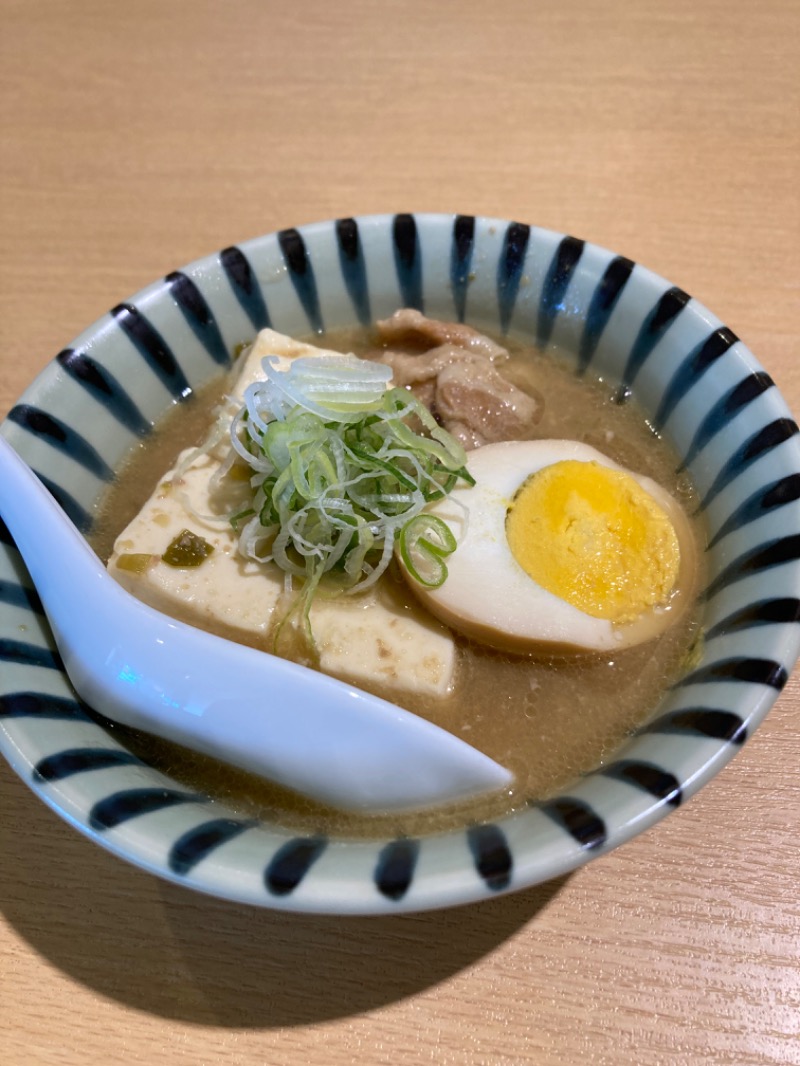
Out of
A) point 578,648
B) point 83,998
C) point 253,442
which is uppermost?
point 253,442

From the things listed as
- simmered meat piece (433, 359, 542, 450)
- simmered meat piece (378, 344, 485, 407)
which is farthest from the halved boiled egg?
simmered meat piece (378, 344, 485, 407)

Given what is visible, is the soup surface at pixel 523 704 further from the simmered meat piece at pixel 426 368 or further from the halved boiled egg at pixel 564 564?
the simmered meat piece at pixel 426 368

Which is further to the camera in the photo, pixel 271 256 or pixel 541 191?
pixel 541 191

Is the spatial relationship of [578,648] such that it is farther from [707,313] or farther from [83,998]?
[83,998]

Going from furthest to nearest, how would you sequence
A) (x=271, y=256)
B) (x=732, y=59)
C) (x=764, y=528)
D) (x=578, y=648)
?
(x=732, y=59), (x=271, y=256), (x=578, y=648), (x=764, y=528)

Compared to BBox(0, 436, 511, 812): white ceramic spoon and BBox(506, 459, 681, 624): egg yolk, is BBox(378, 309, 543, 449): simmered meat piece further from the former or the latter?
BBox(0, 436, 511, 812): white ceramic spoon

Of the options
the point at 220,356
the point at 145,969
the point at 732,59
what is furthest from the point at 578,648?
the point at 732,59
